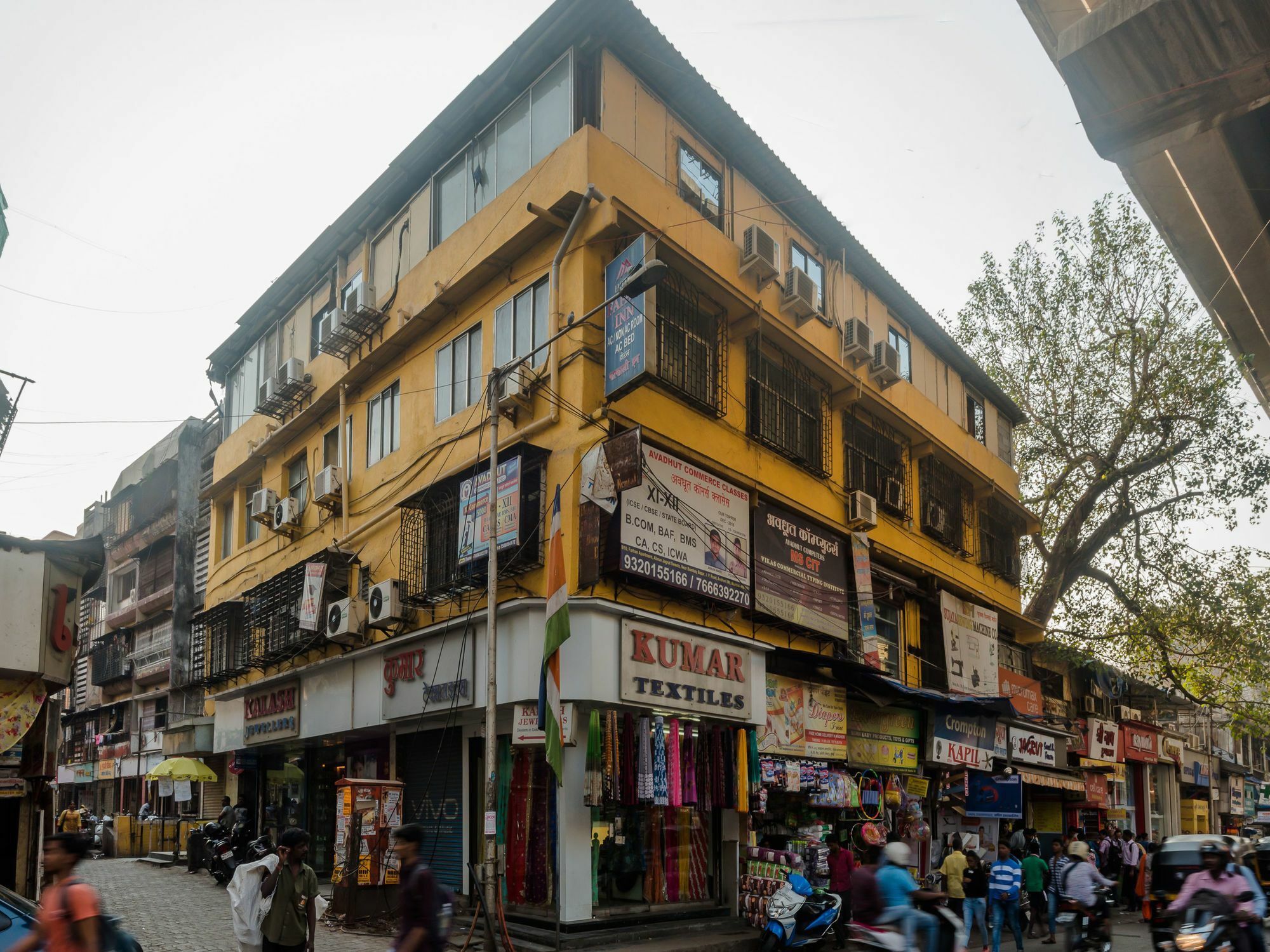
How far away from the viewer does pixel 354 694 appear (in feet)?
63.0

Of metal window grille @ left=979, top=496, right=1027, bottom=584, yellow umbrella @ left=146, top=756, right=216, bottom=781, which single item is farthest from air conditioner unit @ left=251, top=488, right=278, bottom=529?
metal window grille @ left=979, top=496, right=1027, bottom=584

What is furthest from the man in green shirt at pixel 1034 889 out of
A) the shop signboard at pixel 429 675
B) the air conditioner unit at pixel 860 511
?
the shop signboard at pixel 429 675

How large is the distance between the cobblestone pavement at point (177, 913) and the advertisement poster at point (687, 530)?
6409 mm

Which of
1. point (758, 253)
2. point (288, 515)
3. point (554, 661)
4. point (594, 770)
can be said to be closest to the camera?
point (554, 661)

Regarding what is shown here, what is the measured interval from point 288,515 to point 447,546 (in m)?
6.79

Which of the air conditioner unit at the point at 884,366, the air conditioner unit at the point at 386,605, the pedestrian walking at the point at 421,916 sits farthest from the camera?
the air conditioner unit at the point at 884,366

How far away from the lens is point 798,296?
19.5m

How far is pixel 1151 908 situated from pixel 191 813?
23586 mm

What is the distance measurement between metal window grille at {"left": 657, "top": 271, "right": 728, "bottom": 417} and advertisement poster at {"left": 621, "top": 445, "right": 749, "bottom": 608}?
51.1 inches

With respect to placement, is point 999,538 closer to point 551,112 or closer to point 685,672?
point 685,672

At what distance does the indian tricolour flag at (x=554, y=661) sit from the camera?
44.8 ft

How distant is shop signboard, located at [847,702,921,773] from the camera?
2088 cm

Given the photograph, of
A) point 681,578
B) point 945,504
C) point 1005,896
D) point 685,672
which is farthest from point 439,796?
point 945,504

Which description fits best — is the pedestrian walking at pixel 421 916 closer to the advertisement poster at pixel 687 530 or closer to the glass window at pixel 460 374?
the advertisement poster at pixel 687 530
